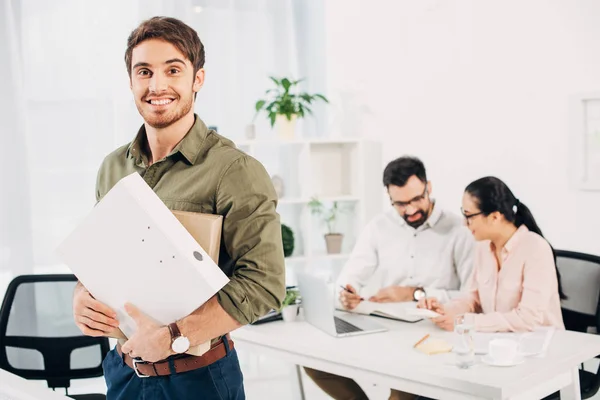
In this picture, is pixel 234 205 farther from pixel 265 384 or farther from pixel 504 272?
pixel 265 384

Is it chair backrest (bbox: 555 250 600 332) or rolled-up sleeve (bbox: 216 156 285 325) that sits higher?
rolled-up sleeve (bbox: 216 156 285 325)

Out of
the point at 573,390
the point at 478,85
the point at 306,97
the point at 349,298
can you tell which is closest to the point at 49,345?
the point at 349,298

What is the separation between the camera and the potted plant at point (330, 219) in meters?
4.75

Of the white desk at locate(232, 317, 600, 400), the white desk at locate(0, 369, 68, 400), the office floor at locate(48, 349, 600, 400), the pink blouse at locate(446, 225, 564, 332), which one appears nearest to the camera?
the white desk at locate(0, 369, 68, 400)

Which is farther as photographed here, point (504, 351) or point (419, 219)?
point (419, 219)

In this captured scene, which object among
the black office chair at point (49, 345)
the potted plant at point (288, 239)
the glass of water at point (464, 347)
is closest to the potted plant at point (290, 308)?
the black office chair at point (49, 345)

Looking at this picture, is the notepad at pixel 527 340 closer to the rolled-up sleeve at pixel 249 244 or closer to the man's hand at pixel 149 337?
the rolled-up sleeve at pixel 249 244

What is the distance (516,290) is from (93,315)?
180 centimetres

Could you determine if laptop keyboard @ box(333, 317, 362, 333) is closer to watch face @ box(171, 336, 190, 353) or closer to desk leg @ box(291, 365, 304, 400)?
desk leg @ box(291, 365, 304, 400)

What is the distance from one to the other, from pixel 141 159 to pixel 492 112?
8.62ft

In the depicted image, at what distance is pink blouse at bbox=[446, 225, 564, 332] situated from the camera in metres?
2.76

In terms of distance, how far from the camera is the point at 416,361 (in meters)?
2.49

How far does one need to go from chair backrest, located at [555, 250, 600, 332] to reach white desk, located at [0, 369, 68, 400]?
2301 mm

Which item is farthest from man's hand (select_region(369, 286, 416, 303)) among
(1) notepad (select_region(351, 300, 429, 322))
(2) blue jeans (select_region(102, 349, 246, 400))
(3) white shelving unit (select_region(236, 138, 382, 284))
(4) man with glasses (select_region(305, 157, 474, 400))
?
(2) blue jeans (select_region(102, 349, 246, 400))
